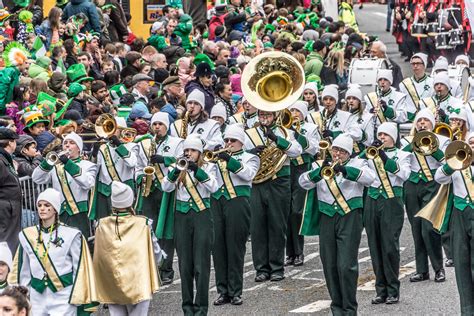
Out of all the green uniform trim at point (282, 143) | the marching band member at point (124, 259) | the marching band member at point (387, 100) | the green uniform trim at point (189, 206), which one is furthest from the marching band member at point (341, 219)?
the marching band member at point (387, 100)

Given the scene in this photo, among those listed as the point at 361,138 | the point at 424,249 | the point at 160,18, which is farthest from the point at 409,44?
the point at 424,249

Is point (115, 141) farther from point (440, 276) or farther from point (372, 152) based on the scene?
point (440, 276)

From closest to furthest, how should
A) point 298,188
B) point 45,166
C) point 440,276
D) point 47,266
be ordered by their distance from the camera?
1. point 47,266
2. point 45,166
3. point 440,276
4. point 298,188

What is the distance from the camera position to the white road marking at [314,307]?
52.5 ft

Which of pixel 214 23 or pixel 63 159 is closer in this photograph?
pixel 63 159

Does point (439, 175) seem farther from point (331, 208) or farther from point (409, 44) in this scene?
point (409, 44)

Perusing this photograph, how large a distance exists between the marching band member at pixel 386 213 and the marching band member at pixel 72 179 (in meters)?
2.94

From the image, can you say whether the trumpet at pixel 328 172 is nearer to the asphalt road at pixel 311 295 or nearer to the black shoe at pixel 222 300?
the asphalt road at pixel 311 295

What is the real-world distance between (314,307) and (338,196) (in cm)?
139

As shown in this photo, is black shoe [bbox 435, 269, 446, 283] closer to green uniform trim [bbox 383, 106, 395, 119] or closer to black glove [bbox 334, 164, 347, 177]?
black glove [bbox 334, 164, 347, 177]

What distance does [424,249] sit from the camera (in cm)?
1717

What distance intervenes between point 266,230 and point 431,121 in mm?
2329

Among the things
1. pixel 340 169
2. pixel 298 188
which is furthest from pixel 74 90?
pixel 340 169

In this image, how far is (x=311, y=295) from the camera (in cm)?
1675
